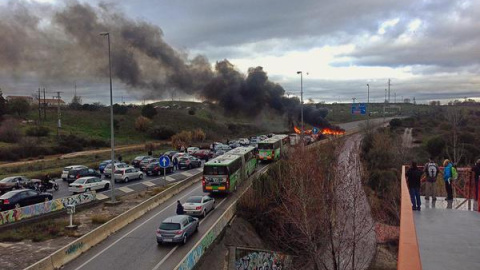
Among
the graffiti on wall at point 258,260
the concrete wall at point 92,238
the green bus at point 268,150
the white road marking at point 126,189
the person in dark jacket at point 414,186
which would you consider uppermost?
the person in dark jacket at point 414,186

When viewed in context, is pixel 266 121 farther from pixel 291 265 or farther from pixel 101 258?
pixel 101 258

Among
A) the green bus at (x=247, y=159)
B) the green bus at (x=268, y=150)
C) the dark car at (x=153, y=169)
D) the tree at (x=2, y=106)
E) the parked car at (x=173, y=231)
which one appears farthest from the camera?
the tree at (x=2, y=106)

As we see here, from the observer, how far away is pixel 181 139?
7100cm

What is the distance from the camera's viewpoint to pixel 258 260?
22078mm

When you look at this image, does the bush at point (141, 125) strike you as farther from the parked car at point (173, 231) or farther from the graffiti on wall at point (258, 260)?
the parked car at point (173, 231)

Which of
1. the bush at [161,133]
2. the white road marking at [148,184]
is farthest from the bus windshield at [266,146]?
the bush at [161,133]

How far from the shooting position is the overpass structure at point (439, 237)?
22.5ft

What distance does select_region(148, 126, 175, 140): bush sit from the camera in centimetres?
8431

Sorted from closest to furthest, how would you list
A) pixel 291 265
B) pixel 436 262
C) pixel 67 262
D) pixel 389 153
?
1. pixel 436 262
2. pixel 67 262
3. pixel 291 265
4. pixel 389 153

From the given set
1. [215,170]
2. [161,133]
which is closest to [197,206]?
[215,170]

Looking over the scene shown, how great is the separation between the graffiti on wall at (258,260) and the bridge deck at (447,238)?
10.5 metres

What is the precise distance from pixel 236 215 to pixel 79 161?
31.2 metres

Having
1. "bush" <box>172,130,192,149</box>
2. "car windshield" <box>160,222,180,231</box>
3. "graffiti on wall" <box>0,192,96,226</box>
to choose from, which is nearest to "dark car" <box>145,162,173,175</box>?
"graffiti on wall" <box>0,192,96,226</box>

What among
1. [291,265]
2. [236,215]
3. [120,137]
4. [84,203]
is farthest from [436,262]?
[120,137]
